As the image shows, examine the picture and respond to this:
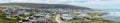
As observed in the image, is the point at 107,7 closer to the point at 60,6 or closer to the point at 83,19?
the point at 83,19

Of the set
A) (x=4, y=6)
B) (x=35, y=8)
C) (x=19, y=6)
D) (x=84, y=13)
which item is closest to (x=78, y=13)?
(x=84, y=13)

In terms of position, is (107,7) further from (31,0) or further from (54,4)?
(31,0)

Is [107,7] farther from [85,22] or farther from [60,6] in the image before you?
[60,6]

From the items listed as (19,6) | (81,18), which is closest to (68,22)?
(81,18)

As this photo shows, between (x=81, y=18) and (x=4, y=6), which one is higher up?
(x=4, y=6)

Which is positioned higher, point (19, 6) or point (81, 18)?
point (19, 6)
